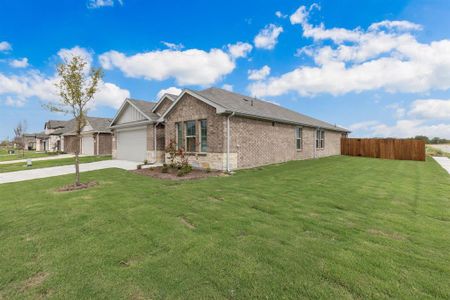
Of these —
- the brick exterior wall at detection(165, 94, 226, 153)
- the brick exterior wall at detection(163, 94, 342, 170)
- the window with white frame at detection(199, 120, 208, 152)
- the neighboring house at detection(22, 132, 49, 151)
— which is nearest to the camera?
the brick exterior wall at detection(165, 94, 226, 153)

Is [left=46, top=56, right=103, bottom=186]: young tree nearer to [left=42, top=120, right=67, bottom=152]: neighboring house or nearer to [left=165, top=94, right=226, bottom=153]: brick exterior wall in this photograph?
[left=165, top=94, right=226, bottom=153]: brick exterior wall

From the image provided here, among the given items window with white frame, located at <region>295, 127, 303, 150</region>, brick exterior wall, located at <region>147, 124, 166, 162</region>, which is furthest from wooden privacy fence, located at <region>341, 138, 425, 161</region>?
brick exterior wall, located at <region>147, 124, 166, 162</region>

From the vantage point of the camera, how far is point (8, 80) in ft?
69.2

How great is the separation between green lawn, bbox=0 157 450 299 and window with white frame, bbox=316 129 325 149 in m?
15.1

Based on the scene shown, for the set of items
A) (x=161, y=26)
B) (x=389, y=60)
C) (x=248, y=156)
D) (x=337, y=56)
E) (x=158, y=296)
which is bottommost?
(x=158, y=296)

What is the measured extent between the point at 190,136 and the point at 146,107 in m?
7.63

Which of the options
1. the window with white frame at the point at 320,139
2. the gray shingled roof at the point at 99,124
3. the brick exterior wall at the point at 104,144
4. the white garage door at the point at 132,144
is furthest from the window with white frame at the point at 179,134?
the brick exterior wall at the point at 104,144

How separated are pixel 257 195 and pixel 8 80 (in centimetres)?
2771

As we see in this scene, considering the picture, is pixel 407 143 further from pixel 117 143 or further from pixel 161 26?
pixel 117 143

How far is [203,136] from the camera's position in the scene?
13.0 meters

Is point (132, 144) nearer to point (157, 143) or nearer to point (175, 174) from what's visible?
point (157, 143)

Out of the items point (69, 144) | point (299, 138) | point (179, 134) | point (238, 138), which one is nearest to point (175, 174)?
point (179, 134)

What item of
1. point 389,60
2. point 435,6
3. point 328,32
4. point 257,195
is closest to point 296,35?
point 328,32

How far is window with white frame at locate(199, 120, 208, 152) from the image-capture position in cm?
1276
